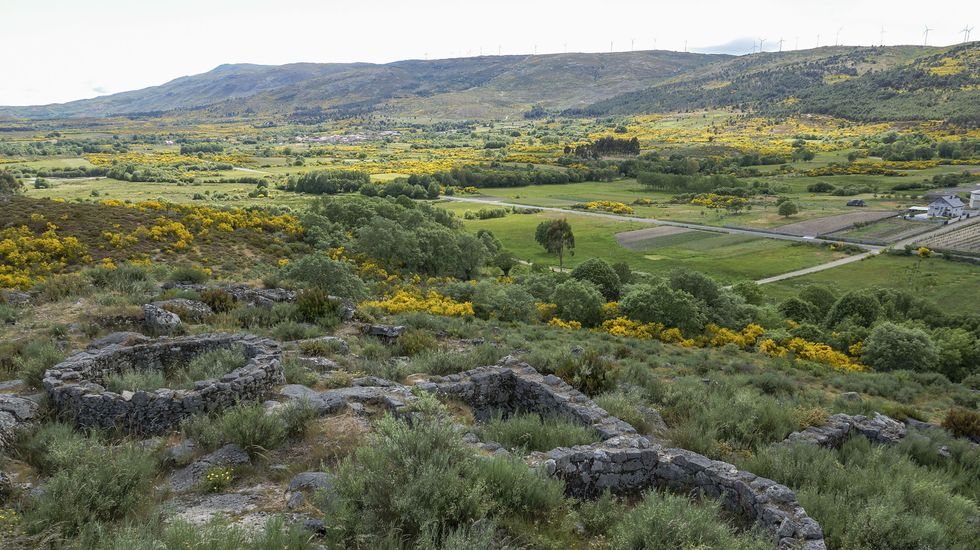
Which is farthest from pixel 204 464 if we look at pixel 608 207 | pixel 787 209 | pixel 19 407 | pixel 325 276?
pixel 787 209

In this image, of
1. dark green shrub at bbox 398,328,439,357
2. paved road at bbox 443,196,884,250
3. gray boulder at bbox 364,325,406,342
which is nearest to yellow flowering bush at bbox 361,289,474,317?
gray boulder at bbox 364,325,406,342

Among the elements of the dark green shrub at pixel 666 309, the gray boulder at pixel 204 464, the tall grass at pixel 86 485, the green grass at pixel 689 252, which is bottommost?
the green grass at pixel 689 252

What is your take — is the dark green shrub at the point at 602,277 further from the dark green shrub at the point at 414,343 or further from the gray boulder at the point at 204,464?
the gray boulder at the point at 204,464

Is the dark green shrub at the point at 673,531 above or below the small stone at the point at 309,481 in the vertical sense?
above

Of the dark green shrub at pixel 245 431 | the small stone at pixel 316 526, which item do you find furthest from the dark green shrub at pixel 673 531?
the dark green shrub at pixel 245 431

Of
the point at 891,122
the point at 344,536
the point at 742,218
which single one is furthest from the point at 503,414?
the point at 891,122

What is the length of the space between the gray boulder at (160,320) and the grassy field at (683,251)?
52897 mm

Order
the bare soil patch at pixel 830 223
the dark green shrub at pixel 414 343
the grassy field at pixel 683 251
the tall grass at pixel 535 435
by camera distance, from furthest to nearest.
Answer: the bare soil patch at pixel 830 223, the grassy field at pixel 683 251, the dark green shrub at pixel 414 343, the tall grass at pixel 535 435

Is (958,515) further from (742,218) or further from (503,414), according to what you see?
(742,218)

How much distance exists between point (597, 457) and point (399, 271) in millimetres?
33544

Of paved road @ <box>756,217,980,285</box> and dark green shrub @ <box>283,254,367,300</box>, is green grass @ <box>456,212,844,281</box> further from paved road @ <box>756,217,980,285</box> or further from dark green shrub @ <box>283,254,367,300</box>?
dark green shrub @ <box>283,254,367,300</box>

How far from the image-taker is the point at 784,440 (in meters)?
11.2

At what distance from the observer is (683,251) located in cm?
7300

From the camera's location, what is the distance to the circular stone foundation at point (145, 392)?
10.0 meters
